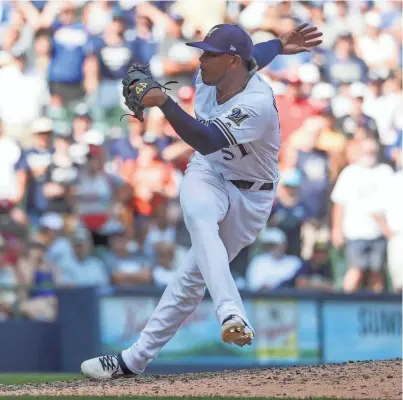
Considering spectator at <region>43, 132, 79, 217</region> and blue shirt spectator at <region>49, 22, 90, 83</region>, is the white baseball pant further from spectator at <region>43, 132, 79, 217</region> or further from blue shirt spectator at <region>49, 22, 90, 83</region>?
blue shirt spectator at <region>49, 22, 90, 83</region>

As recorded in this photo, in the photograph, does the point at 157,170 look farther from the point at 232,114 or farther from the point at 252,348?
the point at 232,114

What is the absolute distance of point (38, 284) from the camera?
10328 mm

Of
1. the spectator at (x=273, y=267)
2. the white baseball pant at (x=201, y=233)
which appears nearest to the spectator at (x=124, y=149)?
the spectator at (x=273, y=267)

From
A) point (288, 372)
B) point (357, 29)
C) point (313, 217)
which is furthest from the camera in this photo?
point (357, 29)

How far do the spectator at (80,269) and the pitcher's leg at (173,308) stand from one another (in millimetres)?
4748

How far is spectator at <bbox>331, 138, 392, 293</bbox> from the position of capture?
11422 mm

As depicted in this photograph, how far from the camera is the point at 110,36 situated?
12688 millimetres

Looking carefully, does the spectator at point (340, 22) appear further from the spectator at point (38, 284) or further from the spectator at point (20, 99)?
the spectator at point (38, 284)

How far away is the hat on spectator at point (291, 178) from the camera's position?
1183cm

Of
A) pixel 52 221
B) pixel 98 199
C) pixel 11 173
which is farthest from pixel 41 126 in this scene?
pixel 52 221

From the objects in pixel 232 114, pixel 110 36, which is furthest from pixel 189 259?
pixel 110 36

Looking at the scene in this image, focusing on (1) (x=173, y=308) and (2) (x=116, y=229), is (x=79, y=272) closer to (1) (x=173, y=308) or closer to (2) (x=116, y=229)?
(2) (x=116, y=229)

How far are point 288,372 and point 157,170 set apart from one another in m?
5.74

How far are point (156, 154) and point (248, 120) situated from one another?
6418 mm
